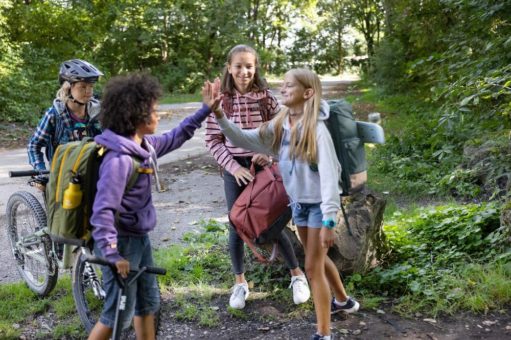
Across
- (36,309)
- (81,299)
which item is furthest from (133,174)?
(36,309)

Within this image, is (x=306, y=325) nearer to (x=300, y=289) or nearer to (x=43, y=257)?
(x=300, y=289)

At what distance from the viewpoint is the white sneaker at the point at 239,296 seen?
168 inches

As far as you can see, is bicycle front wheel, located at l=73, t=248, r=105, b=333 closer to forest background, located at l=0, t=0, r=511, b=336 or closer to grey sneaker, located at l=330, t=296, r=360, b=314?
grey sneaker, located at l=330, t=296, r=360, b=314

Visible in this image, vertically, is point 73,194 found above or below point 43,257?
above

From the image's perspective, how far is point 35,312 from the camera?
14.4 feet

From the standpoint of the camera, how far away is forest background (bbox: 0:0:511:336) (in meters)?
4.59

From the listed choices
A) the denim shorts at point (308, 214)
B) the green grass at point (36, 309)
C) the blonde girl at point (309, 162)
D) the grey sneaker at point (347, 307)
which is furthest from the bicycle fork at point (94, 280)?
the grey sneaker at point (347, 307)

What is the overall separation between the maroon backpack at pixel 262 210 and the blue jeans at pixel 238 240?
161mm

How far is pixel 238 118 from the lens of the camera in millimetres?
4039

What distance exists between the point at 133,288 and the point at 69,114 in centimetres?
175

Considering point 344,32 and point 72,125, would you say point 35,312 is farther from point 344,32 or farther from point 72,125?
point 344,32

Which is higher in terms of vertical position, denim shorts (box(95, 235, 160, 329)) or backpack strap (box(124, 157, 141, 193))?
backpack strap (box(124, 157, 141, 193))

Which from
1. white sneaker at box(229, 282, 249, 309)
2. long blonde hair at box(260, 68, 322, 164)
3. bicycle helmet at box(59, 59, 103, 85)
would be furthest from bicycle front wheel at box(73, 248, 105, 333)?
long blonde hair at box(260, 68, 322, 164)

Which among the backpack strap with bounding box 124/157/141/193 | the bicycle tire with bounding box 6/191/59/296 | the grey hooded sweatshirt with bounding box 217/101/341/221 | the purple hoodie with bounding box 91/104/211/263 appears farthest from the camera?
the bicycle tire with bounding box 6/191/59/296
